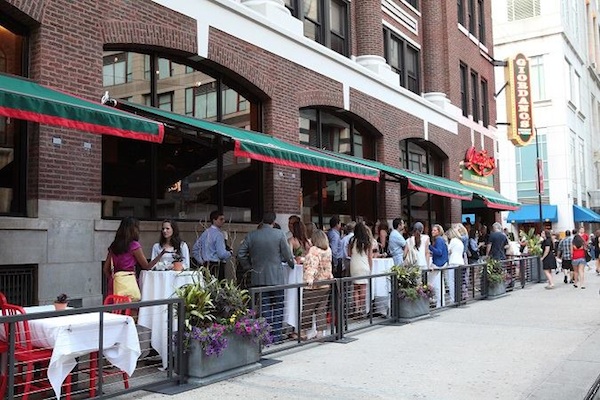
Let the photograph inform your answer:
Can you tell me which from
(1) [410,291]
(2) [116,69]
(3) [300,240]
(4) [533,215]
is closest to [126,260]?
(3) [300,240]

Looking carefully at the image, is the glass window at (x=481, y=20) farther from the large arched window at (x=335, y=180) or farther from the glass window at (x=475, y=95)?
the large arched window at (x=335, y=180)

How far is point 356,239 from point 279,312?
2.72 m

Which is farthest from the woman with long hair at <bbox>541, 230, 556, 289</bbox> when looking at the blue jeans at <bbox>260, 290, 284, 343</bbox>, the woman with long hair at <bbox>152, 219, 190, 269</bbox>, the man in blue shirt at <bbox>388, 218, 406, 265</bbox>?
the woman with long hair at <bbox>152, 219, 190, 269</bbox>

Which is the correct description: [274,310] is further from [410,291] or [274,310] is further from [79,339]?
[410,291]

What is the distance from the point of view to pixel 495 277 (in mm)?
14094

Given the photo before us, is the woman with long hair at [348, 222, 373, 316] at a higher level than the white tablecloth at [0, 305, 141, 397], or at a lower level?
higher

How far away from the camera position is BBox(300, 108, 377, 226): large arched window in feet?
48.9

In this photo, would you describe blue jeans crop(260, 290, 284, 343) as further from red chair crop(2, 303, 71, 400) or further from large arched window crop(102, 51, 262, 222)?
large arched window crop(102, 51, 262, 222)

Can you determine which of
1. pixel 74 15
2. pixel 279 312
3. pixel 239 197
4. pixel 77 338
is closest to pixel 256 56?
pixel 239 197

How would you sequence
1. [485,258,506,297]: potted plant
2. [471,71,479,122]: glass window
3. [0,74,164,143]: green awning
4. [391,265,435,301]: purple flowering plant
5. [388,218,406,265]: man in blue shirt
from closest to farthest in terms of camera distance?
[0,74,164,143]: green awning → [391,265,435,301]: purple flowering plant → [388,218,406,265]: man in blue shirt → [485,258,506,297]: potted plant → [471,71,479,122]: glass window

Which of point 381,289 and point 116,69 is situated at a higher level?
point 116,69

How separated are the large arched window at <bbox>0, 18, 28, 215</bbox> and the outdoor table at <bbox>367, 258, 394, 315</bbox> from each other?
558 centimetres

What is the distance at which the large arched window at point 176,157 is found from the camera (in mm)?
9812

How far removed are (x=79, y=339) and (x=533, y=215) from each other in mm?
41365
